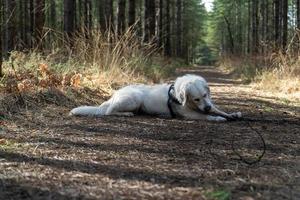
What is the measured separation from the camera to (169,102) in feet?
21.6

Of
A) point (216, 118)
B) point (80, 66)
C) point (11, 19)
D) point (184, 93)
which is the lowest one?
point (216, 118)

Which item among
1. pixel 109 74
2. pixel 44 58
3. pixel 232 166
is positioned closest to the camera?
pixel 232 166

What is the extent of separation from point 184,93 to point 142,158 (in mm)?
2365

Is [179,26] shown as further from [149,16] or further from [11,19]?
[11,19]

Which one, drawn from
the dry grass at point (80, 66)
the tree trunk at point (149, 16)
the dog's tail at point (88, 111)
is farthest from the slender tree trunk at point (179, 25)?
the dog's tail at point (88, 111)

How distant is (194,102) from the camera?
6305 mm

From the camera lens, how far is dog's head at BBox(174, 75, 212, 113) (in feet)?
20.2

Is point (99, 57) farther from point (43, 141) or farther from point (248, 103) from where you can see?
point (43, 141)

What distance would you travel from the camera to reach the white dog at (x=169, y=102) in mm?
6234

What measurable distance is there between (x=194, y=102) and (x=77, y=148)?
2347 mm

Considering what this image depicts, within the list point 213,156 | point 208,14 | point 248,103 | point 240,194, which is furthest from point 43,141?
point 208,14

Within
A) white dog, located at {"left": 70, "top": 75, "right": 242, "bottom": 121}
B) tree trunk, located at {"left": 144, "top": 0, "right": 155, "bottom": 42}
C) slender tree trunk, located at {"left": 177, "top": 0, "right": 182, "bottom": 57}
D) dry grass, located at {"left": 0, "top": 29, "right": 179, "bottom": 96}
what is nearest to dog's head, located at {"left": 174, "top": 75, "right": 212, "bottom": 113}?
white dog, located at {"left": 70, "top": 75, "right": 242, "bottom": 121}

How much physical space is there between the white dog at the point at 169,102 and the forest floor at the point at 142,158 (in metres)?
0.24

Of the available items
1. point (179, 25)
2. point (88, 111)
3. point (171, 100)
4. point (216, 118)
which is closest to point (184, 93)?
point (171, 100)
